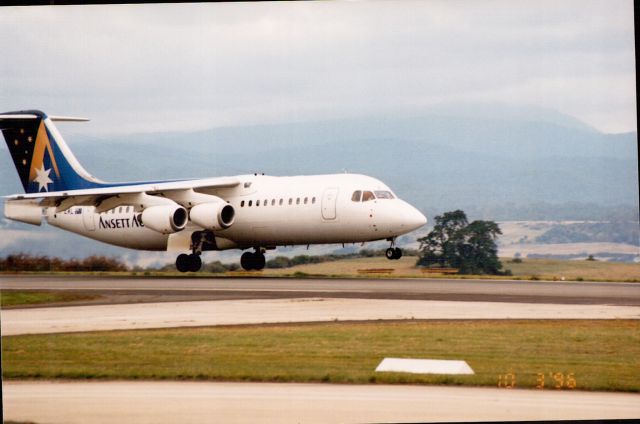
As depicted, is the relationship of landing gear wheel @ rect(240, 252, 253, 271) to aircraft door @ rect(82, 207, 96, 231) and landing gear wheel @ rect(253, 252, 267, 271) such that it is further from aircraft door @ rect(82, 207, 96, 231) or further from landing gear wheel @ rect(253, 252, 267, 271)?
aircraft door @ rect(82, 207, 96, 231)

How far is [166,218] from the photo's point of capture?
40219mm

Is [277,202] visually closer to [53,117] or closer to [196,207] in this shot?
[196,207]

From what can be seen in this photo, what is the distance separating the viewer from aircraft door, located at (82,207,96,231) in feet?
150

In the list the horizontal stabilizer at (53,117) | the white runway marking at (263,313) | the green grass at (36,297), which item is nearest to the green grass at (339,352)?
the white runway marking at (263,313)

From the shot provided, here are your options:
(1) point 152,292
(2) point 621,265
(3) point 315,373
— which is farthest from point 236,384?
(2) point 621,265

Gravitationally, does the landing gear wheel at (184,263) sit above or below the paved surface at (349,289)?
above

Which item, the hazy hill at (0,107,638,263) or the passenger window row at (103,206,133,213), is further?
the hazy hill at (0,107,638,263)

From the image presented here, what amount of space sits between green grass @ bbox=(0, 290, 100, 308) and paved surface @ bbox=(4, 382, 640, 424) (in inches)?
511

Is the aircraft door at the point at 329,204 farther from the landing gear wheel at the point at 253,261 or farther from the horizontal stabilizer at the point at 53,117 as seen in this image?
the horizontal stabilizer at the point at 53,117

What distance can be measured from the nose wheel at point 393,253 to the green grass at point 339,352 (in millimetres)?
12856

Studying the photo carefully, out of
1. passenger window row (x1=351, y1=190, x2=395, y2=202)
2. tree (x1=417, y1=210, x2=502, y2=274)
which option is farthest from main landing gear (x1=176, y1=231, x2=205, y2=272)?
tree (x1=417, y1=210, x2=502, y2=274)

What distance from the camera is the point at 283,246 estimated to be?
1645 inches

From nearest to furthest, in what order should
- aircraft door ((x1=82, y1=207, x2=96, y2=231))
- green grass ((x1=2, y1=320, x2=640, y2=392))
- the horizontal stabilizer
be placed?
1. green grass ((x1=2, y1=320, x2=640, y2=392))
2. aircraft door ((x1=82, y1=207, x2=96, y2=231))
3. the horizontal stabilizer

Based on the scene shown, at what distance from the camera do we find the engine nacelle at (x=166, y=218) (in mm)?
40250
